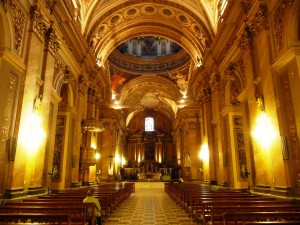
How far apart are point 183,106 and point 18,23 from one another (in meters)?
14.8

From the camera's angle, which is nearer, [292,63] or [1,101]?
[1,101]

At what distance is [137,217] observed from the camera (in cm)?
612

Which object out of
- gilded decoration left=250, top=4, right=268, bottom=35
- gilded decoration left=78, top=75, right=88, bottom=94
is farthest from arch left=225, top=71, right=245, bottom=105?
gilded decoration left=78, top=75, right=88, bottom=94

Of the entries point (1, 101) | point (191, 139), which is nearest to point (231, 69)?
point (1, 101)

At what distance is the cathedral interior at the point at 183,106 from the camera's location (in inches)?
220

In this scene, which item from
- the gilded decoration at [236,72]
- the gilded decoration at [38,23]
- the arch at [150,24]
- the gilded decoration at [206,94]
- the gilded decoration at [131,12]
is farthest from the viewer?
the gilded decoration at [131,12]

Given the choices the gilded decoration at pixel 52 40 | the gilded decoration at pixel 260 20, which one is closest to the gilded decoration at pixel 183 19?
the gilded decoration at pixel 260 20

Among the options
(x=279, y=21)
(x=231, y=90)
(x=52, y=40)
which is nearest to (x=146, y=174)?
(x=231, y=90)

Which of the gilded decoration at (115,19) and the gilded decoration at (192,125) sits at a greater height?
the gilded decoration at (115,19)

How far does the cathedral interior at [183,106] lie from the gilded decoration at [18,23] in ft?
0.12

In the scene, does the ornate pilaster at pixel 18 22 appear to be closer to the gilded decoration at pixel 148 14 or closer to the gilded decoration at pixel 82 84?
the gilded decoration at pixel 82 84

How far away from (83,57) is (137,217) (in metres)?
7.66

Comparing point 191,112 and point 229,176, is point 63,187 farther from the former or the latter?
point 191,112

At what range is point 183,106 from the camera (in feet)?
63.8
